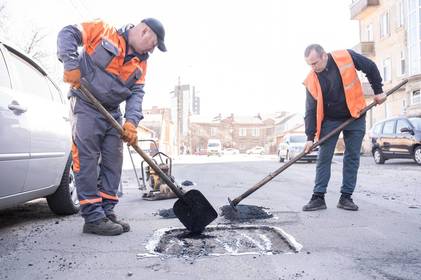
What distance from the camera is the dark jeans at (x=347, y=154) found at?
16.5 ft

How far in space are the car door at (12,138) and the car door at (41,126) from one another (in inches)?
4.6

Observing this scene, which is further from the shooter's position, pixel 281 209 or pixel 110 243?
pixel 281 209

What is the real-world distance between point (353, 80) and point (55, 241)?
11.7ft

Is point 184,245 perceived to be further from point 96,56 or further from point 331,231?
point 96,56

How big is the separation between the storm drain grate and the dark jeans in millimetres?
1544

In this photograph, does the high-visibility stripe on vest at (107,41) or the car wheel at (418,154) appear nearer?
the high-visibility stripe on vest at (107,41)

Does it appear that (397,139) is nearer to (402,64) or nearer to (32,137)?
(32,137)

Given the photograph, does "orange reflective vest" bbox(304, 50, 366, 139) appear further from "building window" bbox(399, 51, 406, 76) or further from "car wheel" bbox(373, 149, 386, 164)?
"building window" bbox(399, 51, 406, 76)

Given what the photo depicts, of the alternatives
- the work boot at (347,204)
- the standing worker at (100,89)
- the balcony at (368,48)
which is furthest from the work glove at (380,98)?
the balcony at (368,48)

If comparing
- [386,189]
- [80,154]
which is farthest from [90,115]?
[386,189]

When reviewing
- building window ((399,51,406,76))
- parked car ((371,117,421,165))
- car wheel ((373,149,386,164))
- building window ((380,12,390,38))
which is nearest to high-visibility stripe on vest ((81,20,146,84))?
parked car ((371,117,421,165))

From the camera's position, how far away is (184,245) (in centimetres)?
335

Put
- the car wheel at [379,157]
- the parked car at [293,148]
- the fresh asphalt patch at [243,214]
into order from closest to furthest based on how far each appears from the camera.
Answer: the fresh asphalt patch at [243,214] < the car wheel at [379,157] < the parked car at [293,148]

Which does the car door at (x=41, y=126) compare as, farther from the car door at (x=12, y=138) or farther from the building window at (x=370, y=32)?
the building window at (x=370, y=32)
